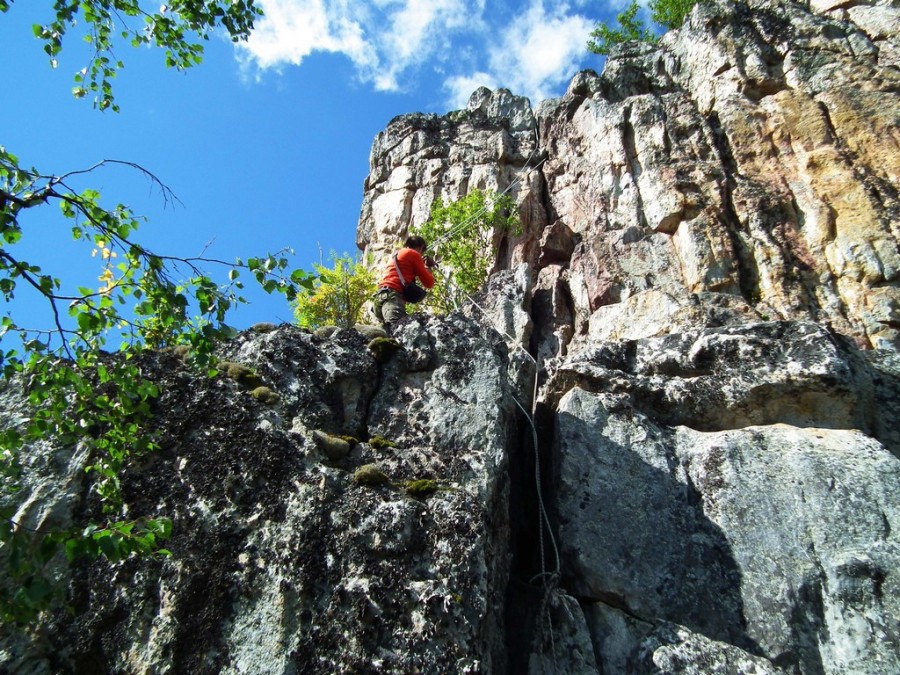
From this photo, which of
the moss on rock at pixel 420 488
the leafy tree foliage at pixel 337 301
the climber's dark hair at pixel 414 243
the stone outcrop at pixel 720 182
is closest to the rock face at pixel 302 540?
the moss on rock at pixel 420 488

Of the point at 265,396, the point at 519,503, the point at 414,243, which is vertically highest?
the point at 414,243

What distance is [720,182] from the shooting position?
19.5 meters

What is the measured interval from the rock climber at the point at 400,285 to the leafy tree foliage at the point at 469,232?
666 cm

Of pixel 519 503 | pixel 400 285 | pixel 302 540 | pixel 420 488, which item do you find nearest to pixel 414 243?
pixel 400 285

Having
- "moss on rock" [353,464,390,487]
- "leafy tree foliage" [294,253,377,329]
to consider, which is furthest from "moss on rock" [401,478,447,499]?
"leafy tree foliage" [294,253,377,329]

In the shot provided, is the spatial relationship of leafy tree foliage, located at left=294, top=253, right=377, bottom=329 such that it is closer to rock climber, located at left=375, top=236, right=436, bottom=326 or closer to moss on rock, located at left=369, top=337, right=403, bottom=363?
rock climber, located at left=375, top=236, right=436, bottom=326

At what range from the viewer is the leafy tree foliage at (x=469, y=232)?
22.1m

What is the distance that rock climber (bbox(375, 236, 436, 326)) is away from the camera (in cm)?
1391

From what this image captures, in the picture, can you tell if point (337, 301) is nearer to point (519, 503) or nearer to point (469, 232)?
point (469, 232)

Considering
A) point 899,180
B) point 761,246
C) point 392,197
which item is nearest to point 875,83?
point 899,180

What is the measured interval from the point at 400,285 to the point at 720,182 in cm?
1079

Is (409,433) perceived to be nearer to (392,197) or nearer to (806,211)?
(806,211)

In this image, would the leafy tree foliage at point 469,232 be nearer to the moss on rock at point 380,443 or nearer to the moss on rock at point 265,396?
the moss on rock at point 380,443

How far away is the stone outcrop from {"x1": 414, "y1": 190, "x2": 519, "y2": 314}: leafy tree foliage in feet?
2.38
